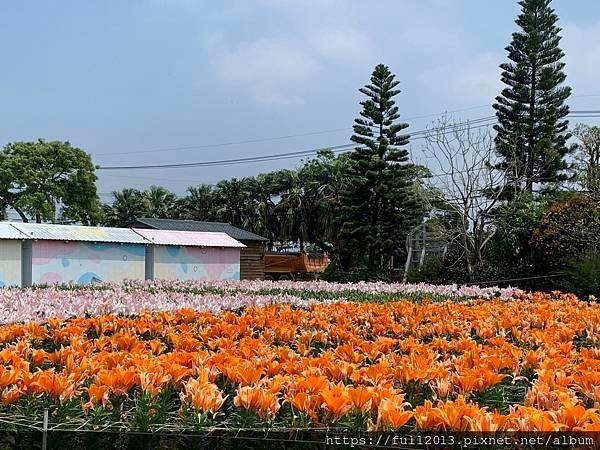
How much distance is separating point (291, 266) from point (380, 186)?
20.4ft

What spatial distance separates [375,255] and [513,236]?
7.67 metres

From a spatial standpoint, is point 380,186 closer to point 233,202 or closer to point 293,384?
point 233,202

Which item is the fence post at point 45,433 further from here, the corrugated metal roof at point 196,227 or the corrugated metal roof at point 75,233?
the corrugated metal roof at point 196,227

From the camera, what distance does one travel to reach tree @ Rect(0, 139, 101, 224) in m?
25.4

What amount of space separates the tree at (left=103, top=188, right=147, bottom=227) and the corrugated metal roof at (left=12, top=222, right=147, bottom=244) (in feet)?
63.9

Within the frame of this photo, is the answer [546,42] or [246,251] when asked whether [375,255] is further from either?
[546,42]

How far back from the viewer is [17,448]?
1.77m

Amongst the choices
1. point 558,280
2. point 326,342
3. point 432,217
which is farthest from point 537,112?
point 326,342

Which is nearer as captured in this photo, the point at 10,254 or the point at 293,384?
the point at 293,384

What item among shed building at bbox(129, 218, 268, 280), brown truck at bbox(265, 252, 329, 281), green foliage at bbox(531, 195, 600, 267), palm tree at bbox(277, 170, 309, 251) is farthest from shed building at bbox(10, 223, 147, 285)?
palm tree at bbox(277, 170, 309, 251)

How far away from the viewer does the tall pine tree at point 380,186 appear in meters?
21.1

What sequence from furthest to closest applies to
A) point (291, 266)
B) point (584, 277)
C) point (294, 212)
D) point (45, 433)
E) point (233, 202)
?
point (233, 202) < point (294, 212) < point (291, 266) < point (584, 277) < point (45, 433)

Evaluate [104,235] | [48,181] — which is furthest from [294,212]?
[104,235]

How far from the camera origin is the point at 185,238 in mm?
17375
